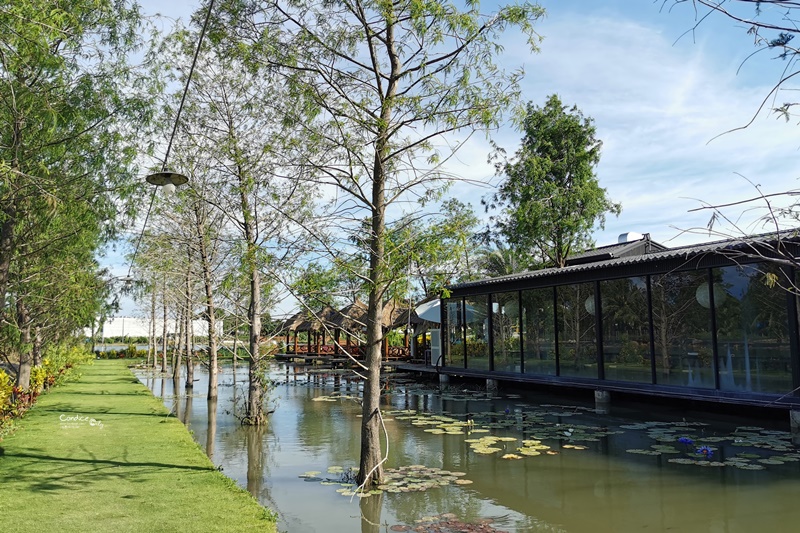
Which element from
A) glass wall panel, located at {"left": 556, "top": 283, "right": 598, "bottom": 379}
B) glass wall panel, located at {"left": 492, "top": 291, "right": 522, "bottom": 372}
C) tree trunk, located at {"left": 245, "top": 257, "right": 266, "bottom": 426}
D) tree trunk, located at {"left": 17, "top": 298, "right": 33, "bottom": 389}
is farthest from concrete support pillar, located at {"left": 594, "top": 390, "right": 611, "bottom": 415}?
tree trunk, located at {"left": 17, "top": 298, "right": 33, "bottom": 389}

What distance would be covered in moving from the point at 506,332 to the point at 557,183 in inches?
370

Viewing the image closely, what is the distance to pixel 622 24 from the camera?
434cm

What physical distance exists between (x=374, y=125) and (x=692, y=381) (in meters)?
9.54

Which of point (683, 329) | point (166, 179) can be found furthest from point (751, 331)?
point (166, 179)

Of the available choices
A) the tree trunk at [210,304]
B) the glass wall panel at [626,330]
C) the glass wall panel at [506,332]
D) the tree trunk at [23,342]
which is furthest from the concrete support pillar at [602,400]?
the tree trunk at [23,342]

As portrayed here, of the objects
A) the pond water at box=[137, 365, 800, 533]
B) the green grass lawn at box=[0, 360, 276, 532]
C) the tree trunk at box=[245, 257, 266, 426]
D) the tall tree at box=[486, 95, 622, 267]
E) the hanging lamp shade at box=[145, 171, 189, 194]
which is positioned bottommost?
the pond water at box=[137, 365, 800, 533]

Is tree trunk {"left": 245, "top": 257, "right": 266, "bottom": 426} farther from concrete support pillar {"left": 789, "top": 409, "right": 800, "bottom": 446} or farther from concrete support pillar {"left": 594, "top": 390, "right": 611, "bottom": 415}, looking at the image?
concrete support pillar {"left": 789, "top": 409, "right": 800, "bottom": 446}

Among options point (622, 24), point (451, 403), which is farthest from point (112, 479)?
point (451, 403)

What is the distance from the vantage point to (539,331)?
1745cm

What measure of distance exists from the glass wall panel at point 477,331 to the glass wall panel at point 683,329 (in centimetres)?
681

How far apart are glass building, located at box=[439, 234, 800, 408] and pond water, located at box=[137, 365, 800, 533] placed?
0.91 meters

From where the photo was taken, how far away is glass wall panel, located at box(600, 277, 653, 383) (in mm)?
13938

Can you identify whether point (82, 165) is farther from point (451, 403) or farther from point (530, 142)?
point (530, 142)

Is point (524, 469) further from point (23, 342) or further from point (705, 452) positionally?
point (23, 342)
